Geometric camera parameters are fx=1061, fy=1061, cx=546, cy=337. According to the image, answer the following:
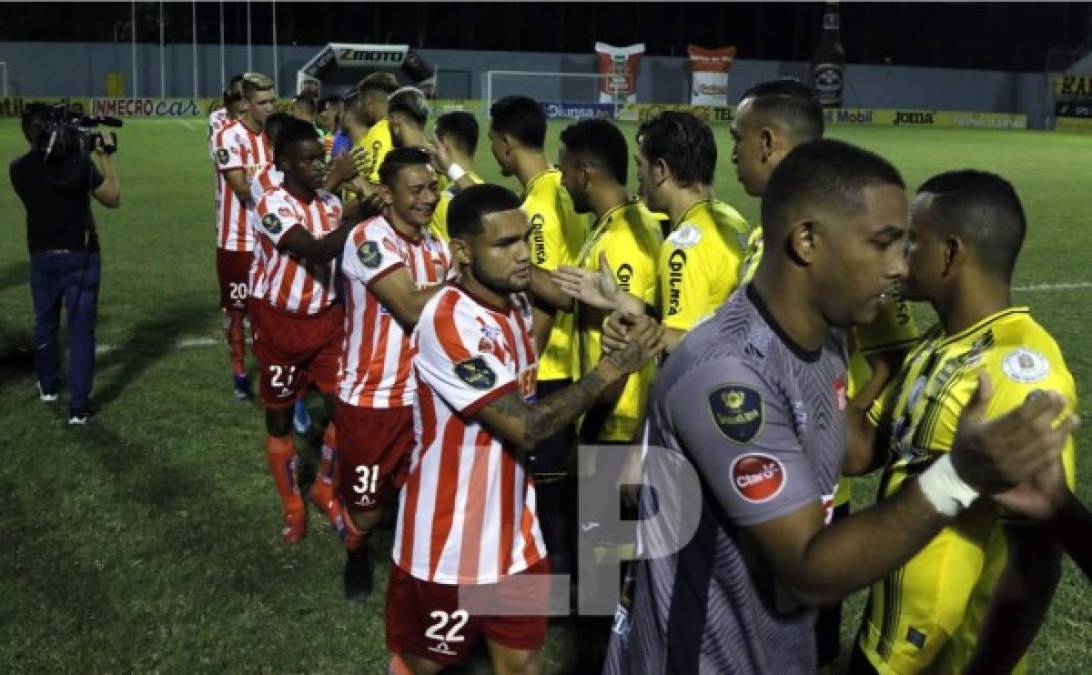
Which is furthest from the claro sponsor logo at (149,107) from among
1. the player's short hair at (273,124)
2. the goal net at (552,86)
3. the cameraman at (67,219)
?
the cameraman at (67,219)

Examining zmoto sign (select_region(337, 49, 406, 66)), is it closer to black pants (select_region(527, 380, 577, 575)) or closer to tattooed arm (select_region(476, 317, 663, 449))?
black pants (select_region(527, 380, 577, 575))

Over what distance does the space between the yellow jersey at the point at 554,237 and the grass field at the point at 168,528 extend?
143cm

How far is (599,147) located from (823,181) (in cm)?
296

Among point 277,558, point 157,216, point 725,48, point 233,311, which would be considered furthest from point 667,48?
point 277,558

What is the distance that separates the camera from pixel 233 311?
9008mm

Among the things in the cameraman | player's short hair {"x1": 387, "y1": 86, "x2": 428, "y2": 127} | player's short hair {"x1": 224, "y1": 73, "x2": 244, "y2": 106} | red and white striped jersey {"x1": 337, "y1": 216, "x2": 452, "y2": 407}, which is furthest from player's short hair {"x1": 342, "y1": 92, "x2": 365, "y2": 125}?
red and white striped jersey {"x1": 337, "y1": 216, "x2": 452, "y2": 407}

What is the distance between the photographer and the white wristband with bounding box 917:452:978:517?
2.09m

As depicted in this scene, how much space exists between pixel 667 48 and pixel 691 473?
51975mm

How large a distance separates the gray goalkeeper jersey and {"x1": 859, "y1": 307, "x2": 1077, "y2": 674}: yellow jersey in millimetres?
450

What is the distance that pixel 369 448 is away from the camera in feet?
17.8

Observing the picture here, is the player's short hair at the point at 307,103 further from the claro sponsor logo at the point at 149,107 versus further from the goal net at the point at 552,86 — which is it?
the goal net at the point at 552,86

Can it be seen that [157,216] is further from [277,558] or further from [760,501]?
[760,501]

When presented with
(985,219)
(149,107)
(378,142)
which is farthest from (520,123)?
(149,107)

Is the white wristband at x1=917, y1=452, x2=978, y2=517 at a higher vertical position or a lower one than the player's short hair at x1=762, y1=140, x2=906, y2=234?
lower
